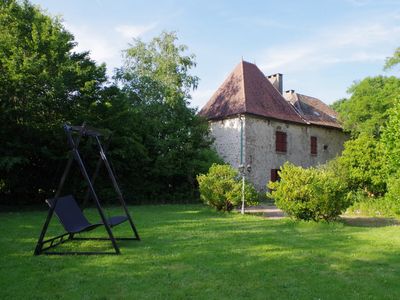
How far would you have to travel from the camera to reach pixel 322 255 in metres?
6.18

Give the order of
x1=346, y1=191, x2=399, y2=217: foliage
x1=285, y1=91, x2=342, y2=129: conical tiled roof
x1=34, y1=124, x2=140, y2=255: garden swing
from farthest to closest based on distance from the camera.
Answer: x1=285, y1=91, x2=342, y2=129: conical tiled roof → x1=346, y1=191, x2=399, y2=217: foliage → x1=34, y1=124, x2=140, y2=255: garden swing

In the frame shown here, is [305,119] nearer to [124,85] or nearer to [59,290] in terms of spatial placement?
[124,85]

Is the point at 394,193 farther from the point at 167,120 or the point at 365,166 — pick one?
the point at 167,120

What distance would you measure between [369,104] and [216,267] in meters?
21.2

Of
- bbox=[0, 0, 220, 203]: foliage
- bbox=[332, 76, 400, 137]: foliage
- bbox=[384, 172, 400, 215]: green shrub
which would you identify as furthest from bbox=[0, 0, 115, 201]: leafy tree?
bbox=[332, 76, 400, 137]: foliage

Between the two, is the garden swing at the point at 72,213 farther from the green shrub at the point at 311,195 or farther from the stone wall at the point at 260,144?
the stone wall at the point at 260,144

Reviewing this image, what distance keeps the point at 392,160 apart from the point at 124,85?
14536 millimetres

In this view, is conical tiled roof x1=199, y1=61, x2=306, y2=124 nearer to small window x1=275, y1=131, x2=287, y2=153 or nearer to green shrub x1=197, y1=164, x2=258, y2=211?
small window x1=275, y1=131, x2=287, y2=153

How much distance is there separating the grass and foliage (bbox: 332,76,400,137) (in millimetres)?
15983

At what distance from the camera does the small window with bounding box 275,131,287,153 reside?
918 inches

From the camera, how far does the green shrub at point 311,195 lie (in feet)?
32.1

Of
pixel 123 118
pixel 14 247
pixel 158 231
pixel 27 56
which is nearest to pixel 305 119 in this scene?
pixel 123 118

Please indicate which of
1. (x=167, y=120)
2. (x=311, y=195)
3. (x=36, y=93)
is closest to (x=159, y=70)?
(x=167, y=120)

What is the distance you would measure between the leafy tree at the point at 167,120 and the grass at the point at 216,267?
34.1 ft
